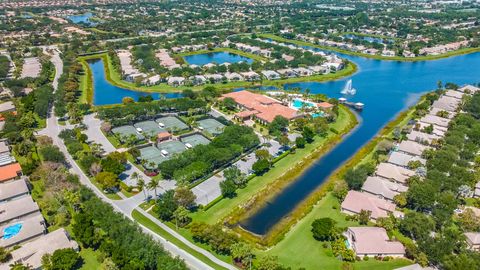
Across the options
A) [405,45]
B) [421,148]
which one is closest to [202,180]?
[421,148]

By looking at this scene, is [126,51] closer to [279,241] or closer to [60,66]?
[60,66]

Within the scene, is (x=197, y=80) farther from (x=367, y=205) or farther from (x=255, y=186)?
(x=367, y=205)

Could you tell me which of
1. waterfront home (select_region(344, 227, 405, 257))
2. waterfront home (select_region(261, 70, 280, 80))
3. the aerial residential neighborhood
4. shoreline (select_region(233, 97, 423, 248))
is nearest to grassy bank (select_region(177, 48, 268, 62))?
the aerial residential neighborhood

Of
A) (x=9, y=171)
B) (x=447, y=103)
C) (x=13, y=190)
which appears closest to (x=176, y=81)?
(x=9, y=171)

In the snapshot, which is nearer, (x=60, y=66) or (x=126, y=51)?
(x=60, y=66)

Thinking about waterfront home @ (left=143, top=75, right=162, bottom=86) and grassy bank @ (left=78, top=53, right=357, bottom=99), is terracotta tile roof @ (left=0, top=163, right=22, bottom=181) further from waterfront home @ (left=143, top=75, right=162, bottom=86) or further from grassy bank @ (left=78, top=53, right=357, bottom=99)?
waterfront home @ (left=143, top=75, right=162, bottom=86)

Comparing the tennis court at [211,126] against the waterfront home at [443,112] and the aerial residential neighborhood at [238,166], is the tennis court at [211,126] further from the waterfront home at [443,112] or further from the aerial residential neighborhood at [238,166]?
the waterfront home at [443,112]
